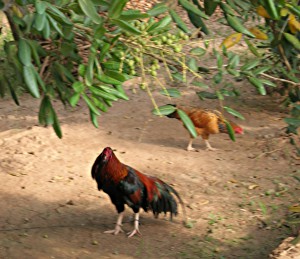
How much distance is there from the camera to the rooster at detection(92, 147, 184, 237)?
5668mm

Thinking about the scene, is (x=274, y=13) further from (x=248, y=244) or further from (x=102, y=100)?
(x=248, y=244)

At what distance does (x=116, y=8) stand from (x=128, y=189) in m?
3.31

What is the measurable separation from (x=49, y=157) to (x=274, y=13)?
4774mm

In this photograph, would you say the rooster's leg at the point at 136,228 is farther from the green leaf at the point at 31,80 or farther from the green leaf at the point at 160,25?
the green leaf at the point at 31,80

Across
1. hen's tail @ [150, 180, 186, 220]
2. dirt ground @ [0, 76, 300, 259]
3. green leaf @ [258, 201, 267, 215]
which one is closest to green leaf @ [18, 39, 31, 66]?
dirt ground @ [0, 76, 300, 259]

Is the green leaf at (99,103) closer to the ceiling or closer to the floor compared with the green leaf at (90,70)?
closer to the floor

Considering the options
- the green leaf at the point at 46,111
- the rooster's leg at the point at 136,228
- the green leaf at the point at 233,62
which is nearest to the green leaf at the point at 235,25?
the green leaf at the point at 233,62

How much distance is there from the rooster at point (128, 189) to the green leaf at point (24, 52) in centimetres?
297

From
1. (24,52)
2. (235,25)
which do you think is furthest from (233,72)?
(24,52)

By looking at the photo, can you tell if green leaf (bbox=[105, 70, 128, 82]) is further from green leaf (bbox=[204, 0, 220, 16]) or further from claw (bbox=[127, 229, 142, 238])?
claw (bbox=[127, 229, 142, 238])

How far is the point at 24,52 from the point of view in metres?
2.68

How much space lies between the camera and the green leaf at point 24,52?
2.65 metres

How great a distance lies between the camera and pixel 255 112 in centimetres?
877

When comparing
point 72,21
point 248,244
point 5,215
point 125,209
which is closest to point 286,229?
point 248,244
